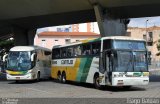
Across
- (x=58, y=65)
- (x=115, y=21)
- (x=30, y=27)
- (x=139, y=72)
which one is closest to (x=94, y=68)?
(x=139, y=72)

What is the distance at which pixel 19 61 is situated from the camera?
30.3 m

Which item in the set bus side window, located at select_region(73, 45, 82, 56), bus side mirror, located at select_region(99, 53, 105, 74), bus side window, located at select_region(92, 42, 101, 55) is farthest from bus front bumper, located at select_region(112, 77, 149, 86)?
bus side window, located at select_region(73, 45, 82, 56)

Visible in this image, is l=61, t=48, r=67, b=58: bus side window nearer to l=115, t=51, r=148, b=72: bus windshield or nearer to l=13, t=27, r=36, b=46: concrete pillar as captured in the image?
l=115, t=51, r=148, b=72: bus windshield

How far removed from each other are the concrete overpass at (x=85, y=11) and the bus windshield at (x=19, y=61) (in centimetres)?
492

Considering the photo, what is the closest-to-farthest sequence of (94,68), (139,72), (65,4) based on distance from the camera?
1. (139,72)
2. (94,68)
3. (65,4)

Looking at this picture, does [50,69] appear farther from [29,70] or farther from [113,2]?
[113,2]

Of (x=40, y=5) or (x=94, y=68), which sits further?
(x=40, y=5)

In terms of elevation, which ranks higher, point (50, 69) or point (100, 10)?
point (100, 10)

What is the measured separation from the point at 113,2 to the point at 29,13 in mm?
8435

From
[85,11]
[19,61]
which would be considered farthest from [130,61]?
[85,11]

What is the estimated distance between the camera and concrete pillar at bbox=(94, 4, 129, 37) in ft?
109

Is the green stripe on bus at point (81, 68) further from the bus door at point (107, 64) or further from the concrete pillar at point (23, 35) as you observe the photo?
the concrete pillar at point (23, 35)

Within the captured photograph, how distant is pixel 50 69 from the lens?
35188 millimetres

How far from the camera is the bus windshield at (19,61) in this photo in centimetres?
3010
